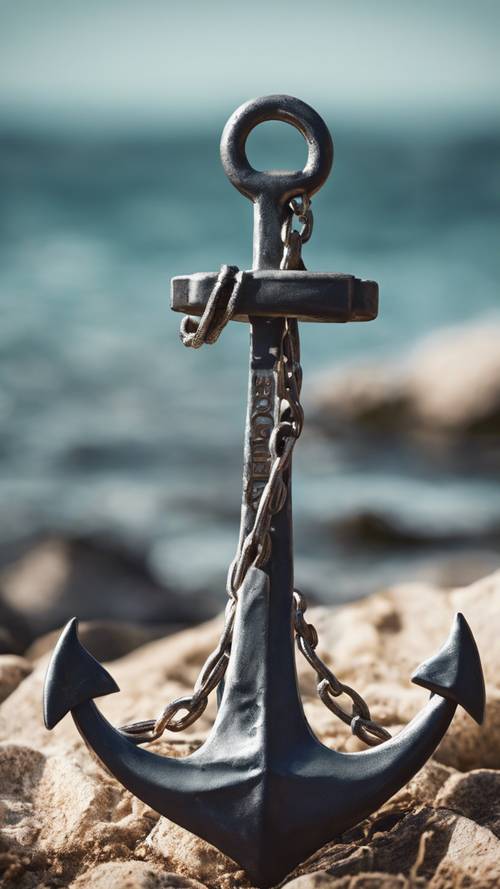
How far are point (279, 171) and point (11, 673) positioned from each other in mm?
1751

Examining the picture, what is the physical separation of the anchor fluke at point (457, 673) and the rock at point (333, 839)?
232mm

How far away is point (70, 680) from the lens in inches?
78.6

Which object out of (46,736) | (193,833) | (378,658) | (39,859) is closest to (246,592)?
(193,833)

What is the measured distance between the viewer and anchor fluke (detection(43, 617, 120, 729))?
1980 millimetres

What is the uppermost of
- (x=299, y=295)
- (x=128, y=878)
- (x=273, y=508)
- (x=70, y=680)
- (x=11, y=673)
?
(x=299, y=295)

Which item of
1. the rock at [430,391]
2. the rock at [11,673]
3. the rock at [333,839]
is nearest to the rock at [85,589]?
the rock at [11,673]

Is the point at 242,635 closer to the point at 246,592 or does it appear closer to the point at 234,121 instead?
the point at 246,592

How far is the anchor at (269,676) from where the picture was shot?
1.96 meters

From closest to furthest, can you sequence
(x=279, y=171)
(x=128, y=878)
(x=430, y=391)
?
(x=128, y=878) → (x=279, y=171) → (x=430, y=391)

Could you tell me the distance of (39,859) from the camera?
2.10m

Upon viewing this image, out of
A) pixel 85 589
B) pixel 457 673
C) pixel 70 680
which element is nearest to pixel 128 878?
pixel 70 680

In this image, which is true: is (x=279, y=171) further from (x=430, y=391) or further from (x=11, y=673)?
(x=430, y=391)

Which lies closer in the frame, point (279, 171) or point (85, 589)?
point (279, 171)

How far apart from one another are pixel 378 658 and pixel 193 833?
120cm
